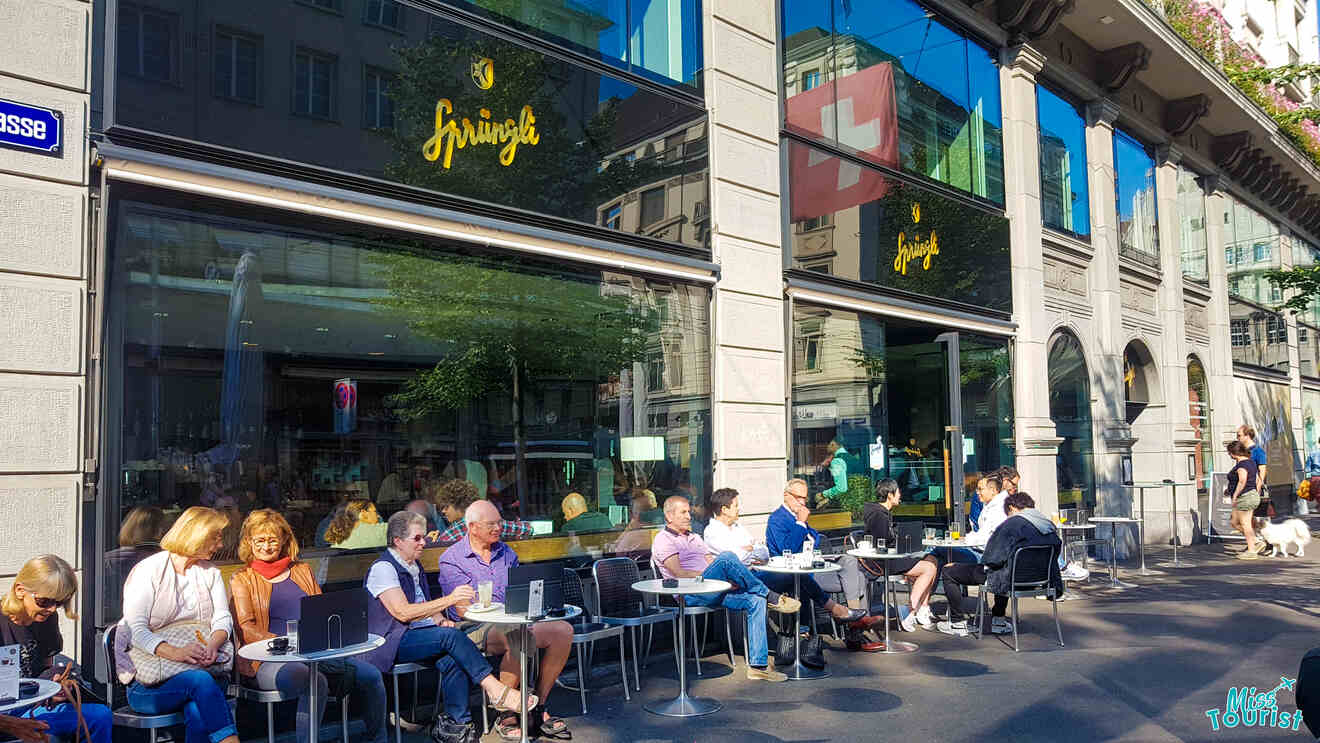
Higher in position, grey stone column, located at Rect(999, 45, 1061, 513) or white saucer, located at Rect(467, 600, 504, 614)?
grey stone column, located at Rect(999, 45, 1061, 513)

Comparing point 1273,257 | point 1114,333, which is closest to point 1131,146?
point 1114,333

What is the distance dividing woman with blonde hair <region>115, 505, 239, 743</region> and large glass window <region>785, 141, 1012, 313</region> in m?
6.62

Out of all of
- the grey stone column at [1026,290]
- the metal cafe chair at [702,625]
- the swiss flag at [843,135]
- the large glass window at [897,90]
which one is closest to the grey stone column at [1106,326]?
the grey stone column at [1026,290]

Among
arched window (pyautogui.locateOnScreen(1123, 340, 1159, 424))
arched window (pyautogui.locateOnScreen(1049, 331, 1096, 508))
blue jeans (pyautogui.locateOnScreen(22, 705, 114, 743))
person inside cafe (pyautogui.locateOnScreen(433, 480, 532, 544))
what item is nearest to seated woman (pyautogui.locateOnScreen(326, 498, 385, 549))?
person inside cafe (pyautogui.locateOnScreen(433, 480, 532, 544))

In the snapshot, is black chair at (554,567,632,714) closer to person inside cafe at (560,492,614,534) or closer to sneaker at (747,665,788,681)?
sneaker at (747,665,788,681)

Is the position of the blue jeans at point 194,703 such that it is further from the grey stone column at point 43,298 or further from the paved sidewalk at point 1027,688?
the paved sidewalk at point 1027,688

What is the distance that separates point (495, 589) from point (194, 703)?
204cm

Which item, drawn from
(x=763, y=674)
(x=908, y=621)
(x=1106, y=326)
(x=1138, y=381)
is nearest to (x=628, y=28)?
(x=763, y=674)

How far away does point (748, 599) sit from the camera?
750 cm

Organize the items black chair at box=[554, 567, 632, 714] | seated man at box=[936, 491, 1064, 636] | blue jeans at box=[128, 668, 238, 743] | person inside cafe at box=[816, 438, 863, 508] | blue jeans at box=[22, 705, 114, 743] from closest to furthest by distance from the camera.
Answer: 1. blue jeans at box=[22, 705, 114, 743]
2. blue jeans at box=[128, 668, 238, 743]
3. black chair at box=[554, 567, 632, 714]
4. seated man at box=[936, 491, 1064, 636]
5. person inside cafe at box=[816, 438, 863, 508]

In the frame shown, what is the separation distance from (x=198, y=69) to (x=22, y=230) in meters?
1.41

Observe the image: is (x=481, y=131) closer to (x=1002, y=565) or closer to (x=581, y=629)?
(x=581, y=629)

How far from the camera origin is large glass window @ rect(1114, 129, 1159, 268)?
16.8 metres

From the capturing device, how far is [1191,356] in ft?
64.2
